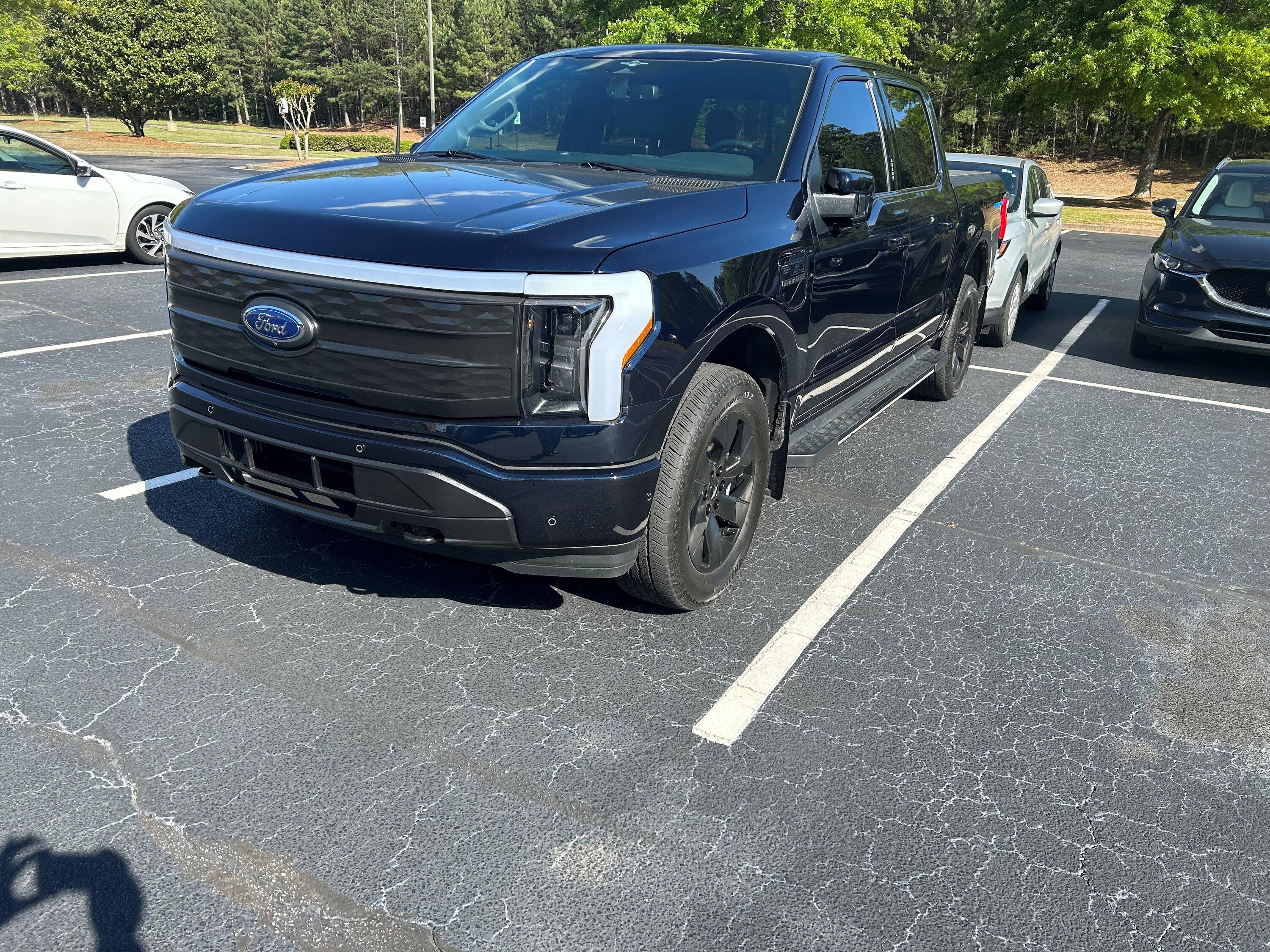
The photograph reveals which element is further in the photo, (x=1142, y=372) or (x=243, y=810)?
(x=1142, y=372)

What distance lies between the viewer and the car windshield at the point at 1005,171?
927 cm

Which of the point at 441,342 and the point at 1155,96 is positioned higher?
the point at 1155,96

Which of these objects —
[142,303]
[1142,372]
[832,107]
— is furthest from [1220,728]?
[142,303]

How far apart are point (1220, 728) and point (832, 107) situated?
2885 millimetres

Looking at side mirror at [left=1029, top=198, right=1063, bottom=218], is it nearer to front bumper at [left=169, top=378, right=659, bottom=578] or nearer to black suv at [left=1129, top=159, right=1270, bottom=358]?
black suv at [left=1129, top=159, right=1270, bottom=358]

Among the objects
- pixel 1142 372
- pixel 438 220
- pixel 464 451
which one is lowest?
pixel 1142 372

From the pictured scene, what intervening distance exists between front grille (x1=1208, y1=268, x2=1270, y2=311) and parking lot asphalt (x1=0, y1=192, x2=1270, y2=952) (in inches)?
142

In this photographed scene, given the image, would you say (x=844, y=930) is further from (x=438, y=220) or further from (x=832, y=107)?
(x=832, y=107)

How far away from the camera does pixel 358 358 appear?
9.70ft

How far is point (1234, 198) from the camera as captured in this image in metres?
9.09

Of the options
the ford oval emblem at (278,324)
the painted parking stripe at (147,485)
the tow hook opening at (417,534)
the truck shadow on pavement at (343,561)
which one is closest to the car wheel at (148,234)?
the painted parking stripe at (147,485)

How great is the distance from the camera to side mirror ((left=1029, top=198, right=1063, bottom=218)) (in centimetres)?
854

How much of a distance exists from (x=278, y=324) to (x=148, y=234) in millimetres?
9653

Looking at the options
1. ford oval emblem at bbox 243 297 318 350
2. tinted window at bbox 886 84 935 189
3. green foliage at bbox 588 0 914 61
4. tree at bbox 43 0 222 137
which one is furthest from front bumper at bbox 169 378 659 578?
tree at bbox 43 0 222 137
